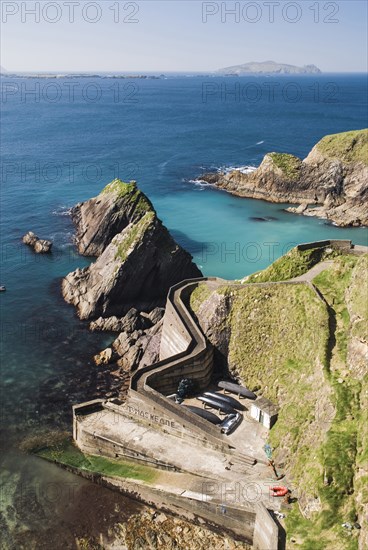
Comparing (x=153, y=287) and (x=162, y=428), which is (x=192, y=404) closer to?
(x=162, y=428)

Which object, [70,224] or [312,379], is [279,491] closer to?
[312,379]

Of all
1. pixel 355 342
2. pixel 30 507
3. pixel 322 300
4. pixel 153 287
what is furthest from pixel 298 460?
pixel 153 287

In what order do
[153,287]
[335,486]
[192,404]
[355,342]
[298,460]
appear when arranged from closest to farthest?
[335,486] < [298,460] < [355,342] < [192,404] < [153,287]

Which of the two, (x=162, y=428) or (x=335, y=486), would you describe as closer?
(x=335, y=486)

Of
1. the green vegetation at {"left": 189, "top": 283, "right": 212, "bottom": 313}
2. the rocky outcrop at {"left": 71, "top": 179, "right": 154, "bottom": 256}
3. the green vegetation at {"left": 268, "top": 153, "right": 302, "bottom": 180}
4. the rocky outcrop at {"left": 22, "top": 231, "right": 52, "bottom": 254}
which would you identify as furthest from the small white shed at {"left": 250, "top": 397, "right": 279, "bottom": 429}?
the green vegetation at {"left": 268, "top": 153, "right": 302, "bottom": 180}

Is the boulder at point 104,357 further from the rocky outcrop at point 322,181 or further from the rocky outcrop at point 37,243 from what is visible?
the rocky outcrop at point 322,181

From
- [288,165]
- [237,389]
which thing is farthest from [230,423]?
[288,165]

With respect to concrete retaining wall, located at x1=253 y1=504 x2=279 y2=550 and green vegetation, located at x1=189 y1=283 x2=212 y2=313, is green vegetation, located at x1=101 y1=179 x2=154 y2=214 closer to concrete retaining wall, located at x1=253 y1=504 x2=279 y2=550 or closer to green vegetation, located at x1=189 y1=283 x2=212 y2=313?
green vegetation, located at x1=189 y1=283 x2=212 y2=313
